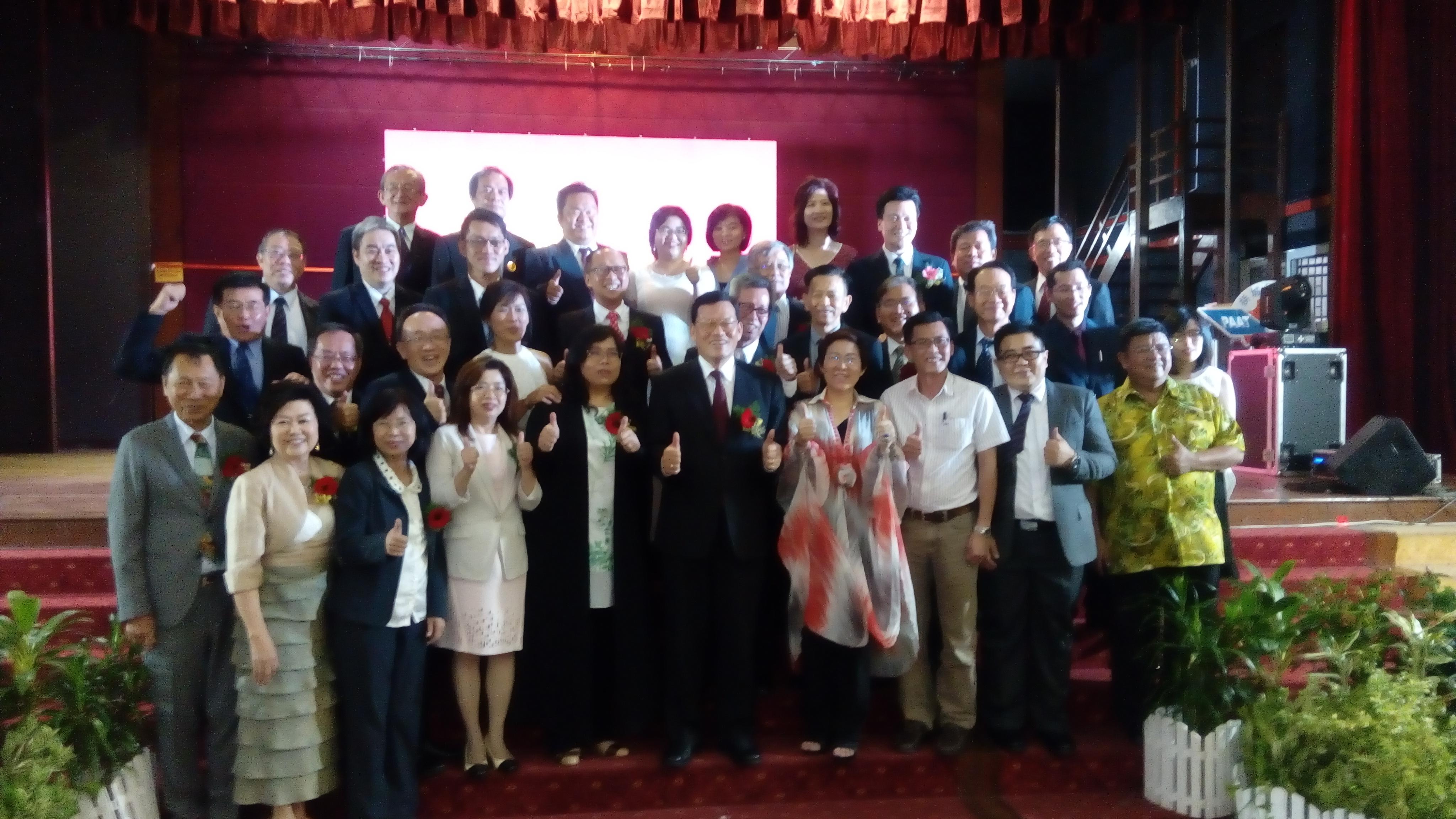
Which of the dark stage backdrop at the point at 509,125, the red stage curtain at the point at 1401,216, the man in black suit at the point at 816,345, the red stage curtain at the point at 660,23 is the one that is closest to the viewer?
the man in black suit at the point at 816,345

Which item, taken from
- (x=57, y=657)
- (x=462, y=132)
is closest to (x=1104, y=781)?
(x=57, y=657)

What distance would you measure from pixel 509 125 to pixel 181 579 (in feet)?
18.2

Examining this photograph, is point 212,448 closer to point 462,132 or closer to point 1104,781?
point 1104,781

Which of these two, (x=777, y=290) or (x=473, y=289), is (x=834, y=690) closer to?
(x=777, y=290)

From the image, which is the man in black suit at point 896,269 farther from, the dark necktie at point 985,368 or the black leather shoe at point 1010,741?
the black leather shoe at point 1010,741

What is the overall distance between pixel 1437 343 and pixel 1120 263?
3.39 m

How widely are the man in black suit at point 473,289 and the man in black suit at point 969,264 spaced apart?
1504 millimetres

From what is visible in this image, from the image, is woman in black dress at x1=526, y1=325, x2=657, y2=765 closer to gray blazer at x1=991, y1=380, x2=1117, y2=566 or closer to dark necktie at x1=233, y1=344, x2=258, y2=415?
dark necktie at x1=233, y1=344, x2=258, y2=415

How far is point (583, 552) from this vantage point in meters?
2.94

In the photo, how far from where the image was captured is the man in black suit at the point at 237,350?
3000 mm

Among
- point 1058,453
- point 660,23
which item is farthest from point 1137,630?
point 660,23

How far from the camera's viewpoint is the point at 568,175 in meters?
Result: 7.50

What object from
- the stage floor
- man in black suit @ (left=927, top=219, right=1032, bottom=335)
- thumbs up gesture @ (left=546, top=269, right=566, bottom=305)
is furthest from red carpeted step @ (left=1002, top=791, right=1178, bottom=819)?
thumbs up gesture @ (left=546, top=269, right=566, bottom=305)

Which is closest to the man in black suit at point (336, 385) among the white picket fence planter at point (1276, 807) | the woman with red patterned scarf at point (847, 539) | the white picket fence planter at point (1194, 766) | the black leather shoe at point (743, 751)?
the woman with red patterned scarf at point (847, 539)
